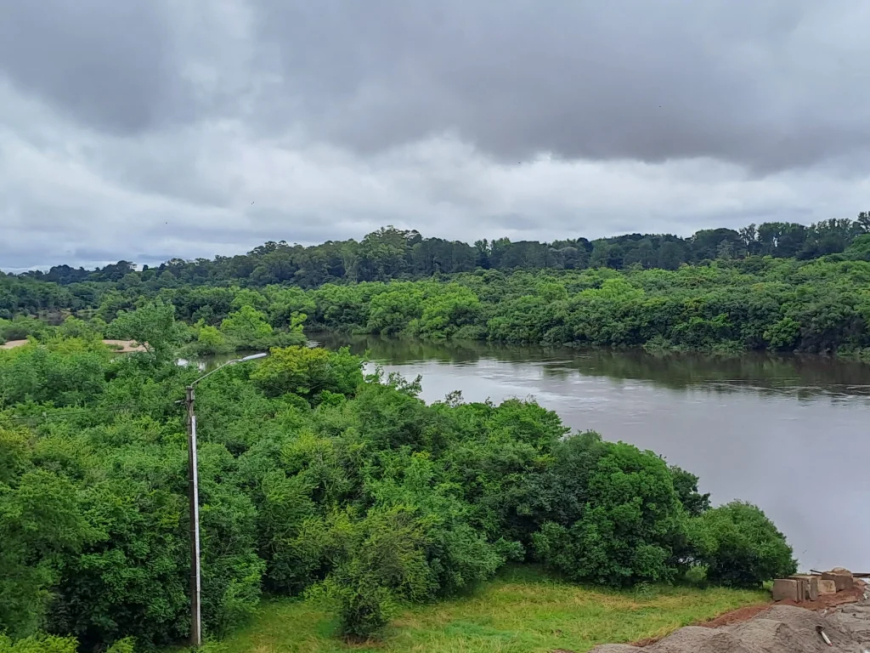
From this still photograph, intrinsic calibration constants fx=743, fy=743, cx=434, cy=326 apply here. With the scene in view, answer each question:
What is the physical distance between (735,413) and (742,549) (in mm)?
18882

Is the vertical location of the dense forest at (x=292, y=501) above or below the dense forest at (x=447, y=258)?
below

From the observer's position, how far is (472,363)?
190 ft

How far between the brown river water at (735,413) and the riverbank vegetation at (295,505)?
166 inches

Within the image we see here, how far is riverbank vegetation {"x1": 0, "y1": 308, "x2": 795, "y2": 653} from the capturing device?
12070 millimetres

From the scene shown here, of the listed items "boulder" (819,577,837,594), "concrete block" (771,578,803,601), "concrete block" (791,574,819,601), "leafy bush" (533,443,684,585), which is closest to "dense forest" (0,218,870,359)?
"leafy bush" (533,443,684,585)

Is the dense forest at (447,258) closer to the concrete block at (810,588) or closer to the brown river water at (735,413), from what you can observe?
the brown river water at (735,413)

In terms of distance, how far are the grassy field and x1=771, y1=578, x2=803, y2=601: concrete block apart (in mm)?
428

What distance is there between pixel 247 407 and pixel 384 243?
395 ft

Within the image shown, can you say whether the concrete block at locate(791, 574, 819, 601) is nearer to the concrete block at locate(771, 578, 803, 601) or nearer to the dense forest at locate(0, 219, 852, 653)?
the concrete block at locate(771, 578, 803, 601)

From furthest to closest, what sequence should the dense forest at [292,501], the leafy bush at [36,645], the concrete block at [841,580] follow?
the concrete block at [841,580] < the dense forest at [292,501] < the leafy bush at [36,645]

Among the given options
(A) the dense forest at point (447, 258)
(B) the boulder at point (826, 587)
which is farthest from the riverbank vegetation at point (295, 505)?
(A) the dense forest at point (447, 258)

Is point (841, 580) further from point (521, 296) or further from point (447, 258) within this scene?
point (447, 258)

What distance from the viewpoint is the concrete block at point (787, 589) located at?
57.3 ft

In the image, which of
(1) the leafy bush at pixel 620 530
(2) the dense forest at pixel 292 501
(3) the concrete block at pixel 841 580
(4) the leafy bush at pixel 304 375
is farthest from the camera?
(4) the leafy bush at pixel 304 375
